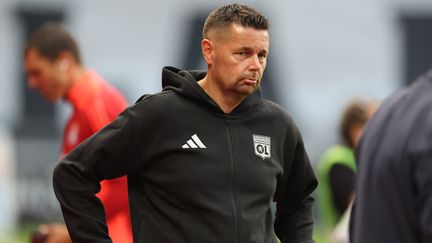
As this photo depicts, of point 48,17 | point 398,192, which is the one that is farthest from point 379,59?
point 398,192

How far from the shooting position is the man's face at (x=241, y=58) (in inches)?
175

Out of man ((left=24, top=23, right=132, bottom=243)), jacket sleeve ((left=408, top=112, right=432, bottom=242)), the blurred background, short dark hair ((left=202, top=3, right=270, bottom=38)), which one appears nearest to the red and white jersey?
man ((left=24, top=23, right=132, bottom=243))

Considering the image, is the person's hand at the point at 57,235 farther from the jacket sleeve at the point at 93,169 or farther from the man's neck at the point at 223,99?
the man's neck at the point at 223,99

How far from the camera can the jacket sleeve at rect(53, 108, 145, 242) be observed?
14.5 feet

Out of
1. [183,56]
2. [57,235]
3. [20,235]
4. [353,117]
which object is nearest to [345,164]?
[353,117]

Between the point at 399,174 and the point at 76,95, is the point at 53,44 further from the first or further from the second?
the point at 399,174

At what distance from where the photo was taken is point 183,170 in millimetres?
4410

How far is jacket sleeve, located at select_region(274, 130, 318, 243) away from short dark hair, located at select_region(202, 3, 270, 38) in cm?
48

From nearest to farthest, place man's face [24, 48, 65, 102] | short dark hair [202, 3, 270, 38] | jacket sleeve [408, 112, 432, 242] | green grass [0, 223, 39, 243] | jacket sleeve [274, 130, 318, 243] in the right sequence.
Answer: jacket sleeve [408, 112, 432, 242], short dark hair [202, 3, 270, 38], jacket sleeve [274, 130, 318, 243], man's face [24, 48, 65, 102], green grass [0, 223, 39, 243]

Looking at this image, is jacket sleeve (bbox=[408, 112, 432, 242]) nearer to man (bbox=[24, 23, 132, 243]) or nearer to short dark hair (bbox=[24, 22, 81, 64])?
man (bbox=[24, 23, 132, 243])

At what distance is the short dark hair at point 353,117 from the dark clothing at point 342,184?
165 mm

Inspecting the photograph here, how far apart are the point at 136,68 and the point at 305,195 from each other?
32.6ft

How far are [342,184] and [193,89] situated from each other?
2.60 m

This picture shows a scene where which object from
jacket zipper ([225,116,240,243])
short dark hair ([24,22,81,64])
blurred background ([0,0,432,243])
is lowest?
blurred background ([0,0,432,243])
